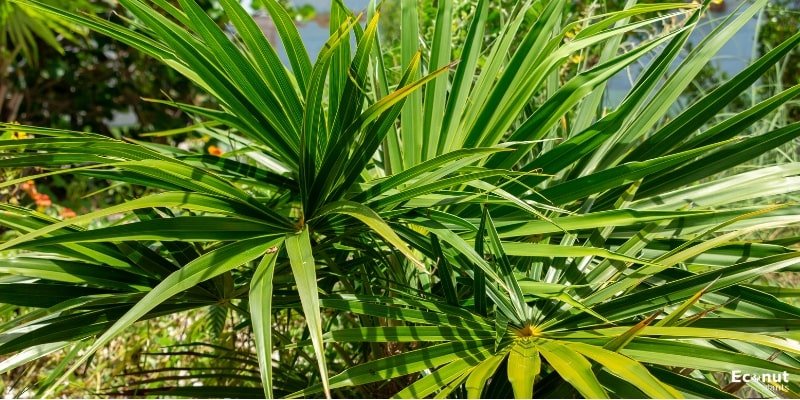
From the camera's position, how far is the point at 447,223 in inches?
60.0

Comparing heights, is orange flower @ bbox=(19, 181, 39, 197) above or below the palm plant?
above

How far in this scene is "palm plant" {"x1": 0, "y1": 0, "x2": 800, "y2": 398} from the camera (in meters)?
1.29

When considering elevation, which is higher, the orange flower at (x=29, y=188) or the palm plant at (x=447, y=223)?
the orange flower at (x=29, y=188)

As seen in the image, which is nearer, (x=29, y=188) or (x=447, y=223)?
(x=447, y=223)

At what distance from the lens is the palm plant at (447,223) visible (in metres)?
1.29

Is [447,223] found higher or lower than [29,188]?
lower

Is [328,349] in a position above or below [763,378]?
above

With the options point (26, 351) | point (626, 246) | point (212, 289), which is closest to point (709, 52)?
point (626, 246)

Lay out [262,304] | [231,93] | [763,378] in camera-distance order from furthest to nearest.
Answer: [231,93] → [763,378] → [262,304]

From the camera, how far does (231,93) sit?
154cm

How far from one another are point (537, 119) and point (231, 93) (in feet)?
2.09

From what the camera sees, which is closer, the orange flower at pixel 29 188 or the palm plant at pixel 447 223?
the palm plant at pixel 447 223

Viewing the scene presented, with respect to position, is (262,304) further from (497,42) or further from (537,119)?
(497,42)

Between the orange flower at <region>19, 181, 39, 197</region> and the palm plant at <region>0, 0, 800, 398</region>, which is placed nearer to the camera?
the palm plant at <region>0, 0, 800, 398</region>
